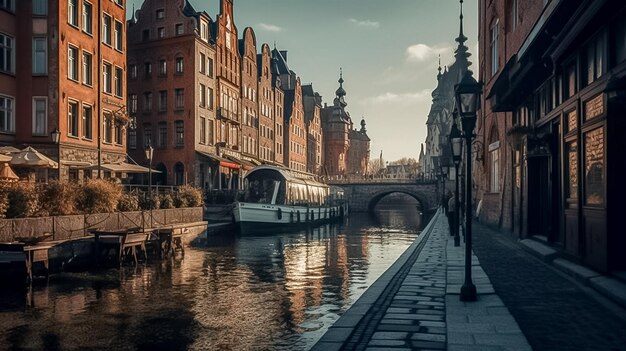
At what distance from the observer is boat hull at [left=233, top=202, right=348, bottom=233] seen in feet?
109

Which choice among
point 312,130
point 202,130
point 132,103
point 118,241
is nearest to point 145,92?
point 132,103

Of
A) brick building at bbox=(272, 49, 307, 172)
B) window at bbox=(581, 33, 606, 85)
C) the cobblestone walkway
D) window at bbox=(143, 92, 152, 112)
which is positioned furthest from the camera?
brick building at bbox=(272, 49, 307, 172)

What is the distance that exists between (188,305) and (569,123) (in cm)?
861

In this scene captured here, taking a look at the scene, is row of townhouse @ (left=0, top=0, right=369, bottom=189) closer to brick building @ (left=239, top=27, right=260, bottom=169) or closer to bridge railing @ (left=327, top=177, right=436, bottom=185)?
brick building @ (left=239, top=27, right=260, bottom=169)

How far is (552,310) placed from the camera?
7668 mm

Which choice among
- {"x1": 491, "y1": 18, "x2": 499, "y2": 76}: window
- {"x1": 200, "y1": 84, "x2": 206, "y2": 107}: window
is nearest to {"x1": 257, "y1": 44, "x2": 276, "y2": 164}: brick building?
{"x1": 200, "y1": 84, "x2": 206, "y2": 107}: window

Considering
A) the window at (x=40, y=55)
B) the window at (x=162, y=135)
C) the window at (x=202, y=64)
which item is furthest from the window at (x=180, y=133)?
the window at (x=40, y=55)

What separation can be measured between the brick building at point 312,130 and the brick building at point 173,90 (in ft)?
134

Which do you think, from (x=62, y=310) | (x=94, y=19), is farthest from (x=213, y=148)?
(x=62, y=310)

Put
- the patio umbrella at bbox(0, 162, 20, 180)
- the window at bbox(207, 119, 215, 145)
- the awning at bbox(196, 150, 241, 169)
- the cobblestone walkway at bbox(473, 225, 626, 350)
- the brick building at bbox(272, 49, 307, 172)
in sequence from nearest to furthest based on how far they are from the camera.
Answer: the cobblestone walkway at bbox(473, 225, 626, 350) → the patio umbrella at bbox(0, 162, 20, 180) → the awning at bbox(196, 150, 241, 169) → the window at bbox(207, 119, 215, 145) → the brick building at bbox(272, 49, 307, 172)

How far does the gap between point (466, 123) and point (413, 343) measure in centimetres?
447

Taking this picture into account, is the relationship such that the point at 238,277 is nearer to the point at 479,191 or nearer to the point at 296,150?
the point at 479,191

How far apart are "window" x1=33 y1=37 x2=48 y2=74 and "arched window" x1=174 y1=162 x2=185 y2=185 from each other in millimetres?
16923

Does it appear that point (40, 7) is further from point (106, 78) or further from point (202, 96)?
point (202, 96)
